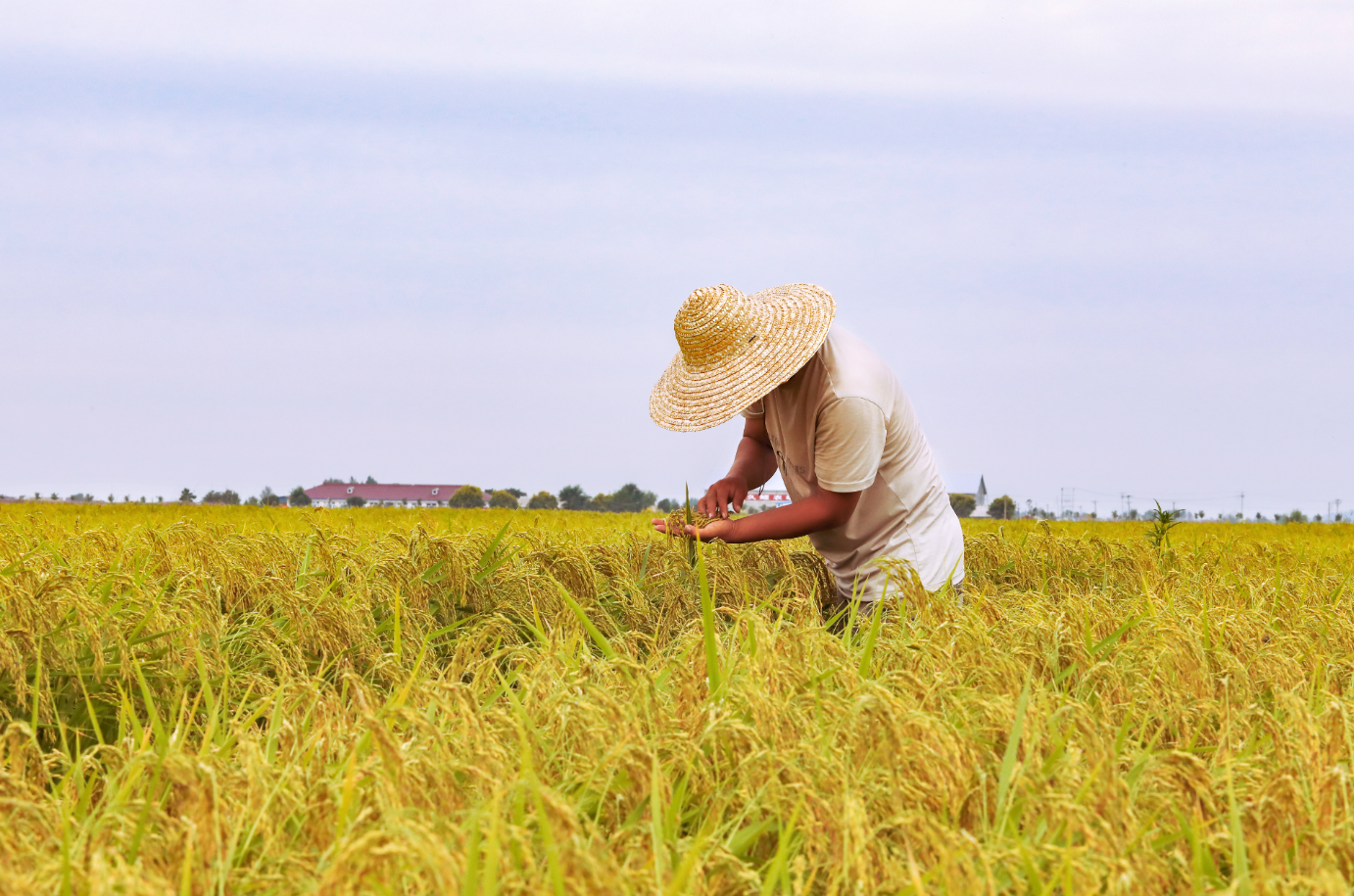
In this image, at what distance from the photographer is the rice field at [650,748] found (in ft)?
4.91

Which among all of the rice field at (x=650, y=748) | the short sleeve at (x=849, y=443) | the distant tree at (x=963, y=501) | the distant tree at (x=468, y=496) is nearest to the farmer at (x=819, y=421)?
the short sleeve at (x=849, y=443)

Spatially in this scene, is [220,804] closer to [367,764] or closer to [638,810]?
[367,764]

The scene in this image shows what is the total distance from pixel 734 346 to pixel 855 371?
0.44 m

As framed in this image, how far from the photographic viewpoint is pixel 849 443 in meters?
3.47

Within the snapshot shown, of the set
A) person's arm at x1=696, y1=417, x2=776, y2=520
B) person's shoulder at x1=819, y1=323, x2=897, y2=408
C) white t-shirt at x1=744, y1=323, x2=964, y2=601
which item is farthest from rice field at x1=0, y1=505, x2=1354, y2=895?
person's shoulder at x1=819, y1=323, x2=897, y2=408

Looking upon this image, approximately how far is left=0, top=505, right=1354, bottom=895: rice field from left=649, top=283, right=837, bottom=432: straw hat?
2.59 ft

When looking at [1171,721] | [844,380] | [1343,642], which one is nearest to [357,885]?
[1171,721]

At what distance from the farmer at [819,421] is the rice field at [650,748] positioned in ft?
1.42

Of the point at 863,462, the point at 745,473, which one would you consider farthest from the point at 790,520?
the point at 745,473

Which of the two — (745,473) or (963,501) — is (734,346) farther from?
(963,501)

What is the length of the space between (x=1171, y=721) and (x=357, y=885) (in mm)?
1913

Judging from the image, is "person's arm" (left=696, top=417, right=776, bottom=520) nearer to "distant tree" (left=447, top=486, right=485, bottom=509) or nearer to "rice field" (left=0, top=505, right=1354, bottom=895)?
"rice field" (left=0, top=505, right=1354, bottom=895)

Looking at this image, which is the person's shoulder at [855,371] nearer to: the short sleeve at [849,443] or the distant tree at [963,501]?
the short sleeve at [849,443]

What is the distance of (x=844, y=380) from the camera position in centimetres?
347
